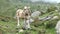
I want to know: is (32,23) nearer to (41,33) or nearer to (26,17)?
(26,17)

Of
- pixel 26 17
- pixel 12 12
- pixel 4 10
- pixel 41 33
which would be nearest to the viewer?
pixel 41 33

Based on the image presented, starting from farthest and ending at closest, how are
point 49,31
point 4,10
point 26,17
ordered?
point 4,10
point 26,17
point 49,31

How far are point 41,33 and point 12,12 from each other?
16016 millimetres

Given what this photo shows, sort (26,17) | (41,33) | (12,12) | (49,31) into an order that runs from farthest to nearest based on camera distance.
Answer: (12,12) → (26,17) → (49,31) → (41,33)

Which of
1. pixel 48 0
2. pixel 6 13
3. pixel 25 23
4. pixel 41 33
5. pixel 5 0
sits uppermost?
pixel 48 0

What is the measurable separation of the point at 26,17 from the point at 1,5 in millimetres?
12302

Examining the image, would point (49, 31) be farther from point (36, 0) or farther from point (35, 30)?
point (36, 0)

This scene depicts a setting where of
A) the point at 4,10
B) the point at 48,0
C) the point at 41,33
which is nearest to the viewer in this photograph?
the point at 41,33

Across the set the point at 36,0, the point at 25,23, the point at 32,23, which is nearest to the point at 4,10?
the point at 32,23

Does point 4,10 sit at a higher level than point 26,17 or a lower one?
higher

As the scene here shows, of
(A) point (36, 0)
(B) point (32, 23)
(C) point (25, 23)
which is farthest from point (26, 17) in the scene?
(A) point (36, 0)

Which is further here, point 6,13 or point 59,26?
point 6,13

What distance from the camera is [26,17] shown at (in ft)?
58.3

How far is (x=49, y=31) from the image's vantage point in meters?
16.5
